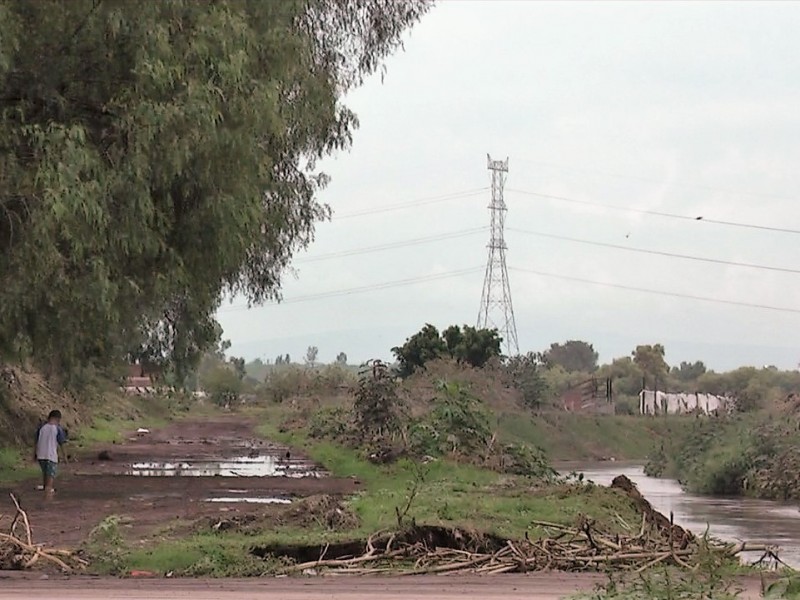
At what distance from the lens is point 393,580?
1241 centimetres

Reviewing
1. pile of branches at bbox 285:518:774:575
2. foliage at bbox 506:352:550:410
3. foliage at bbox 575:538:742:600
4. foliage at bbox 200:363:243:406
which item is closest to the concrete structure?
foliage at bbox 506:352:550:410

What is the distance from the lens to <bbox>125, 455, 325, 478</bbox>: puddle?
2803 centimetres

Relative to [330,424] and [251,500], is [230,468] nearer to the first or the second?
[251,500]

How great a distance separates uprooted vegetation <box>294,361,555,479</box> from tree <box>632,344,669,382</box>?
86.8 metres

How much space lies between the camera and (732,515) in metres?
29.3

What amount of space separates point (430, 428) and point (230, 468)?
231 inches

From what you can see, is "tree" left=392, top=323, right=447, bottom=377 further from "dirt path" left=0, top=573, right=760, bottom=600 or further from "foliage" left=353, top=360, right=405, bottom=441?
"dirt path" left=0, top=573, right=760, bottom=600

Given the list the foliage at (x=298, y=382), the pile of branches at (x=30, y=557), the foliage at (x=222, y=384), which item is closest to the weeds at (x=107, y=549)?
the pile of branches at (x=30, y=557)

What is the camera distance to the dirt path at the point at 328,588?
427 inches

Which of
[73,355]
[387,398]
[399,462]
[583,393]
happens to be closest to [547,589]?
[73,355]

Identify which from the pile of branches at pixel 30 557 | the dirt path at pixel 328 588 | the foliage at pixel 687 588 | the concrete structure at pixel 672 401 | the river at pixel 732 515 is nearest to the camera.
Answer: the foliage at pixel 687 588

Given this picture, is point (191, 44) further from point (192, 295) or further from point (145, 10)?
point (192, 295)

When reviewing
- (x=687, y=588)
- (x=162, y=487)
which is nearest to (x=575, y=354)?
(x=162, y=487)

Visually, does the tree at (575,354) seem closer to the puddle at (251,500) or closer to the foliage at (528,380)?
the foliage at (528,380)
